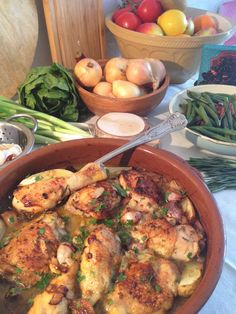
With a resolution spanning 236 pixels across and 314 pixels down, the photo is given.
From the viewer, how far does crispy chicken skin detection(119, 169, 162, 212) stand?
83 centimetres

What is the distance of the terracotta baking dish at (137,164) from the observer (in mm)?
713

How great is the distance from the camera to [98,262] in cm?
68

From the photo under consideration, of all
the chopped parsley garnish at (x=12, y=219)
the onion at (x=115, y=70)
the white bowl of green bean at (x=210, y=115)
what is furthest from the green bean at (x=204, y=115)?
the chopped parsley garnish at (x=12, y=219)

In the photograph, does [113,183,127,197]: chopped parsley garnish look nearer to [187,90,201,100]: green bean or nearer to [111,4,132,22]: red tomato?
[187,90,201,100]: green bean

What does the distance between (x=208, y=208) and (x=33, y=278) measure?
399 mm

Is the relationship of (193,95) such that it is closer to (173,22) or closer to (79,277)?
(173,22)

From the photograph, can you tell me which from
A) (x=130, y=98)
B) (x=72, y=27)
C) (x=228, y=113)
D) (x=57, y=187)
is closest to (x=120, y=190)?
(x=57, y=187)

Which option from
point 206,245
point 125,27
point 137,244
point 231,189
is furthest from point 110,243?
point 125,27

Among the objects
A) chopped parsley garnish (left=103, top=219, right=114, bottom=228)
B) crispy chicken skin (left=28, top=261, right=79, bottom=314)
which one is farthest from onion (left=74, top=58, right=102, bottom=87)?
crispy chicken skin (left=28, top=261, right=79, bottom=314)

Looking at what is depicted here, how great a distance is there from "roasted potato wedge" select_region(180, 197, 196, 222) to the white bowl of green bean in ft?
1.09

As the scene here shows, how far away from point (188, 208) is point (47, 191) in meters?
0.34

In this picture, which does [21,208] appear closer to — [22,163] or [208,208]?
[22,163]

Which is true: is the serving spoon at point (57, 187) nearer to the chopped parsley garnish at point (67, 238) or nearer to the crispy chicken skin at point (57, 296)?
the chopped parsley garnish at point (67, 238)

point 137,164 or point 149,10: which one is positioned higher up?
point 149,10
